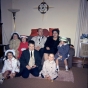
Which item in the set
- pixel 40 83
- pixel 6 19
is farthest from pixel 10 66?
pixel 6 19

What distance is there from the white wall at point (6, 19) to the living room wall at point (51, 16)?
2.2 inches

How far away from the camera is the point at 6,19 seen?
3824 mm

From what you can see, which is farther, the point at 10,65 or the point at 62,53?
the point at 62,53

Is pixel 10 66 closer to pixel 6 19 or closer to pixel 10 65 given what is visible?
pixel 10 65

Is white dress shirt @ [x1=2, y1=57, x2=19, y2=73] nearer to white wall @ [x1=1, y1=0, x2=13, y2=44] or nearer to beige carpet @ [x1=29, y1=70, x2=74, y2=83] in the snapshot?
beige carpet @ [x1=29, y1=70, x2=74, y2=83]

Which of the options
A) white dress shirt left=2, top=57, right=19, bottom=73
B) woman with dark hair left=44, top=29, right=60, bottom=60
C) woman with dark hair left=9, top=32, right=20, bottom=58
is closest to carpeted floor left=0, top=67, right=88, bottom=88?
white dress shirt left=2, top=57, right=19, bottom=73

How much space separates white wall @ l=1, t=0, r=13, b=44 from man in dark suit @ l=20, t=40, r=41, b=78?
1605 mm

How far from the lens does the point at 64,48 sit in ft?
9.50

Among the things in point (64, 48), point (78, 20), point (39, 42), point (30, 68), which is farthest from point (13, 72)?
point (78, 20)

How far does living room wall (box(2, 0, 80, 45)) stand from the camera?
3826 millimetres

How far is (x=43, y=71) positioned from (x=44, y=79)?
169mm

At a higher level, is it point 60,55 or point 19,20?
point 19,20

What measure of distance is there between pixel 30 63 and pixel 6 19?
6.73ft

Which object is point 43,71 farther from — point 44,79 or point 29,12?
point 29,12
